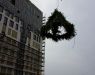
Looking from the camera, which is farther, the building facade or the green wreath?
the building facade

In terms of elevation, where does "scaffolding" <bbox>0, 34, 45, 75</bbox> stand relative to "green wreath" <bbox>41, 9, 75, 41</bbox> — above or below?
above

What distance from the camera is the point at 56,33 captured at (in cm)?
662

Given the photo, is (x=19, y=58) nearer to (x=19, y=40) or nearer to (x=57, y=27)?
(x=19, y=40)

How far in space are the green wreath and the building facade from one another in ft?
148

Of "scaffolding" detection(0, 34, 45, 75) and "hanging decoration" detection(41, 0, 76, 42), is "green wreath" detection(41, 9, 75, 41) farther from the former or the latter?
"scaffolding" detection(0, 34, 45, 75)

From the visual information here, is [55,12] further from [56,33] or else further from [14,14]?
[14,14]

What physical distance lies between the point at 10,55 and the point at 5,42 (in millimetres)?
3683

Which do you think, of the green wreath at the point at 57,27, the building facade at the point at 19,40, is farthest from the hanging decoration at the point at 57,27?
the building facade at the point at 19,40

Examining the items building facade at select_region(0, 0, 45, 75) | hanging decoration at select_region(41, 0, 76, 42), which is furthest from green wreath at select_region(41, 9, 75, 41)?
Result: building facade at select_region(0, 0, 45, 75)

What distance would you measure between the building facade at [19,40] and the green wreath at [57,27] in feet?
148

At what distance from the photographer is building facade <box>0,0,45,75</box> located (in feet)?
174

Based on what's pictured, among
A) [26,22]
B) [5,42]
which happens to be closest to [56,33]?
[5,42]

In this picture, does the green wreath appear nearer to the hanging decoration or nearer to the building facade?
the hanging decoration

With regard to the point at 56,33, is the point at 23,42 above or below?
above
